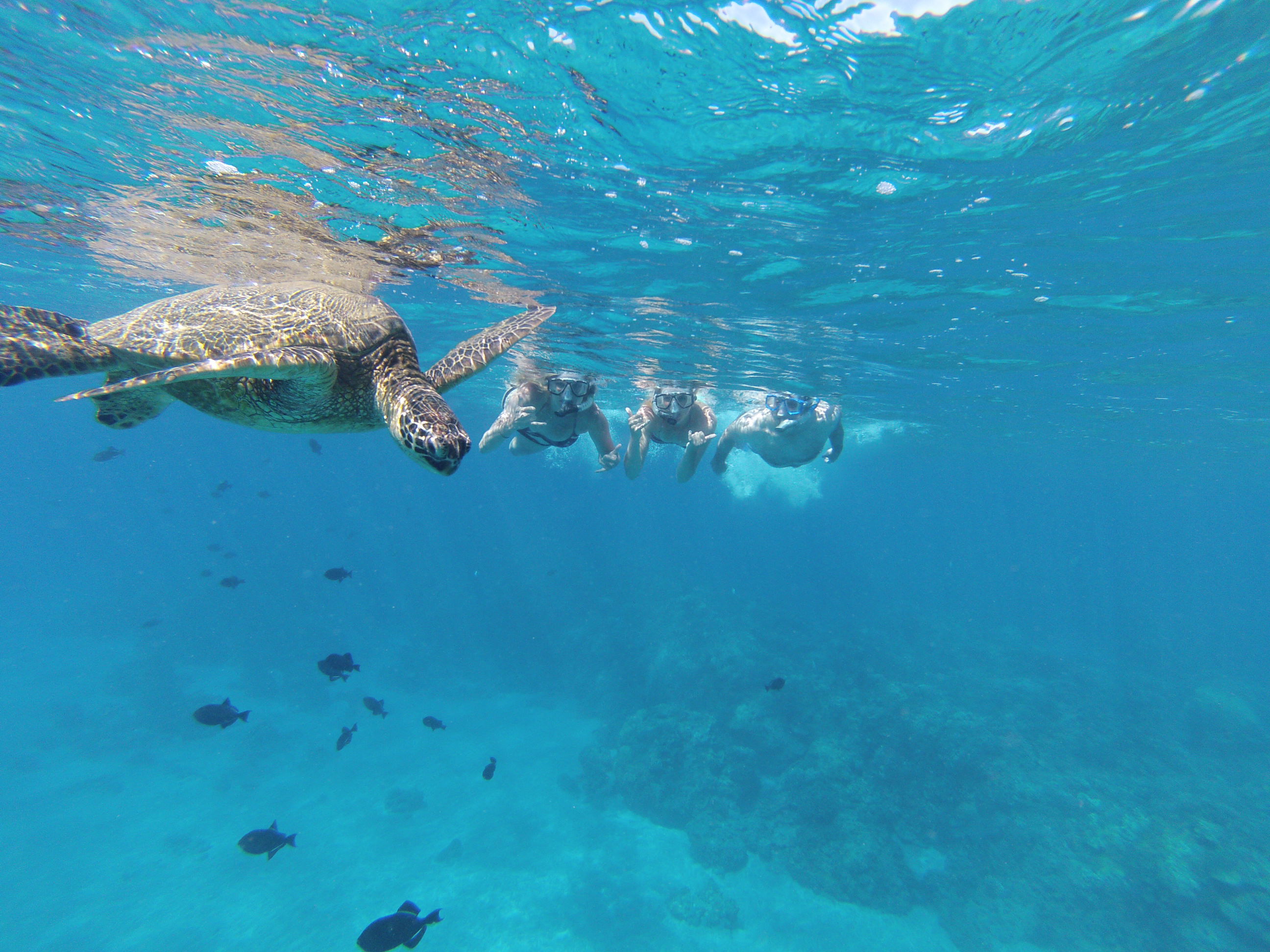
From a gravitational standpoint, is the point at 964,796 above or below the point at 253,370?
below

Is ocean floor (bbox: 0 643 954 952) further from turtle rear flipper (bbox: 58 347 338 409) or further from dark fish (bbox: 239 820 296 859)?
turtle rear flipper (bbox: 58 347 338 409)

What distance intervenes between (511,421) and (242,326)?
6252 mm

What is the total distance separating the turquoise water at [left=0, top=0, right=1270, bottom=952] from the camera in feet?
20.9

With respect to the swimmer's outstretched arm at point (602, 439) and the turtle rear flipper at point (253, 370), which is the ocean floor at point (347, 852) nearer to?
the swimmer's outstretched arm at point (602, 439)

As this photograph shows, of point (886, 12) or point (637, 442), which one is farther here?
point (637, 442)

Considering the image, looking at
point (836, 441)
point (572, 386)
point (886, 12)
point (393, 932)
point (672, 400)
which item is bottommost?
point (393, 932)

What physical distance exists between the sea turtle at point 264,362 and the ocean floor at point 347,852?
14.9 meters

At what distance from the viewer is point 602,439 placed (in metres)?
11.9

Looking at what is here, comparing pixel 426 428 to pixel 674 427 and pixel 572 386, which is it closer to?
pixel 572 386

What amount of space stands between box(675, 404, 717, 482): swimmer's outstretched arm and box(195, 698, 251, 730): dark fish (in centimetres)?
954

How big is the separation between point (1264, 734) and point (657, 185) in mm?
36782

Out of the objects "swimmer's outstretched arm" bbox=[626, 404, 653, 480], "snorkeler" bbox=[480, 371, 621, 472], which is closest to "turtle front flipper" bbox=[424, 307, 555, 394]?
"snorkeler" bbox=[480, 371, 621, 472]

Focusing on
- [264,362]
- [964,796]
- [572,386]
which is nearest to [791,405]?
[572,386]

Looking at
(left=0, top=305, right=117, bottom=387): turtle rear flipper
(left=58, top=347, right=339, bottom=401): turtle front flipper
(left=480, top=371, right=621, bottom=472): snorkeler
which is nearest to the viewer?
(left=58, top=347, right=339, bottom=401): turtle front flipper
